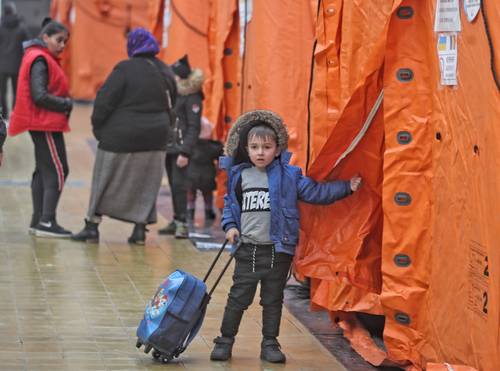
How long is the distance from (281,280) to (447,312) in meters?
1.04

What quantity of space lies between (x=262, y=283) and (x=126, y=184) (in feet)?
12.8

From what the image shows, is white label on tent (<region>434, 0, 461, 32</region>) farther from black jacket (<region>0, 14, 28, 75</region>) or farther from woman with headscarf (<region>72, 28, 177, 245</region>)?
black jacket (<region>0, 14, 28, 75</region>)

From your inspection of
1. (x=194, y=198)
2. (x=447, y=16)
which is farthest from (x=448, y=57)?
(x=194, y=198)

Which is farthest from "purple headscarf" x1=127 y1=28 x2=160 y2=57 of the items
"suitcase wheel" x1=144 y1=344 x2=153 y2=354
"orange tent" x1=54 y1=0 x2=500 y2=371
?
"suitcase wheel" x1=144 y1=344 x2=153 y2=354

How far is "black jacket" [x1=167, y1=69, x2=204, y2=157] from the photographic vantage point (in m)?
11.6

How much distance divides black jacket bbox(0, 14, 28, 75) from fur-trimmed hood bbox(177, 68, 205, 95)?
11014 millimetres

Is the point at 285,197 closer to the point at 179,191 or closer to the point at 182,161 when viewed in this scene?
the point at 182,161

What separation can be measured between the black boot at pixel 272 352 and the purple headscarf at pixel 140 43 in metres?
4.26

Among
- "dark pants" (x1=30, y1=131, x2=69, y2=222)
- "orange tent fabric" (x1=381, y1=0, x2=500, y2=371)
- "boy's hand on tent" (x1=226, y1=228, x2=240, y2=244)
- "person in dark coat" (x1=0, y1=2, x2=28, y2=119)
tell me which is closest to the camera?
"orange tent fabric" (x1=381, y1=0, x2=500, y2=371)

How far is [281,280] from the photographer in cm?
710

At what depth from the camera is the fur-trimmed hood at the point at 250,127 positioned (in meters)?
7.07

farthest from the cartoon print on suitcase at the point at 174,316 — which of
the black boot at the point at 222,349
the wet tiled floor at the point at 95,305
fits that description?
the black boot at the point at 222,349

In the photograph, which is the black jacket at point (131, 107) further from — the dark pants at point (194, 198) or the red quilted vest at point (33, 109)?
the dark pants at point (194, 198)

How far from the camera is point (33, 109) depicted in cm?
1095
